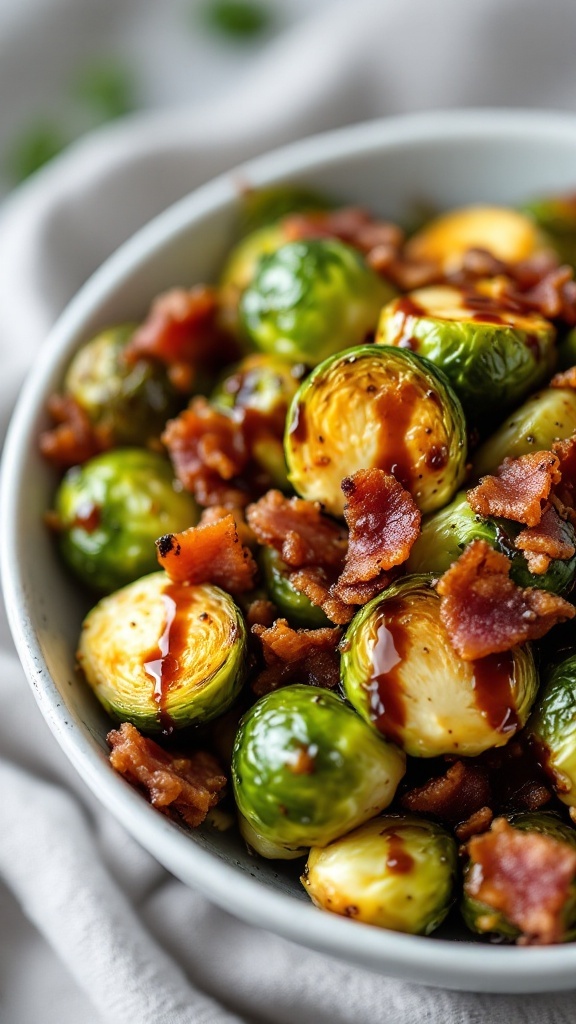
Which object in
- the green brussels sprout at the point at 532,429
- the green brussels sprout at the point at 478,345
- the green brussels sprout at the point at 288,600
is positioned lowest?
the green brussels sprout at the point at 288,600

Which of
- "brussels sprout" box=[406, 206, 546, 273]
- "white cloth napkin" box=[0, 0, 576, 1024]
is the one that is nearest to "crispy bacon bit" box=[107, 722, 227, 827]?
"white cloth napkin" box=[0, 0, 576, 1024]

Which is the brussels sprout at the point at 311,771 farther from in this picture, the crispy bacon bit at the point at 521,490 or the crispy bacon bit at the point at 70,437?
the crispy bacon bit at the point at 70,437

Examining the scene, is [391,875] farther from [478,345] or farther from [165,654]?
[478,345]

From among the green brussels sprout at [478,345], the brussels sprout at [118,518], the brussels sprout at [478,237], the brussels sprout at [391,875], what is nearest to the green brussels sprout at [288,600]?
the brussels sprout at [118,518]

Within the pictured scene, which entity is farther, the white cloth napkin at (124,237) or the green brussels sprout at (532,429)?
the white cloth napkin at (124,237)

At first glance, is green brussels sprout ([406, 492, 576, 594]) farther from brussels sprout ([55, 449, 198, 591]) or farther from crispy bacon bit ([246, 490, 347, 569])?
brussels sprout ([55, 449, 198, 591])

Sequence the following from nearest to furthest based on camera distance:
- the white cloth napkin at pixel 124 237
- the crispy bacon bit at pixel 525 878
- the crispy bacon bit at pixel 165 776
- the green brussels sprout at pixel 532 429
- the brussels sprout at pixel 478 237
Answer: the crispy bacon bit at pixel 525 878 < the crispy bacon bit at pixel 165 776 < the green brussels sprout at pixel 532 429 < the white cloth napkin at pixel 124 237 < the brussels sprout at pixel 478 237

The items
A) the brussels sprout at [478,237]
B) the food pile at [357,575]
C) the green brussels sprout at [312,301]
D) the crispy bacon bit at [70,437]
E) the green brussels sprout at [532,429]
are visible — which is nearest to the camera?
the food pile at [357,575]

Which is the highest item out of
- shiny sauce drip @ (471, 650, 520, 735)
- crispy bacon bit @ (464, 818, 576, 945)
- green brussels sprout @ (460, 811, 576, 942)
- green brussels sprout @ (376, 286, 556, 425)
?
green brussels sprout @ (376, 286, 556, 425)
